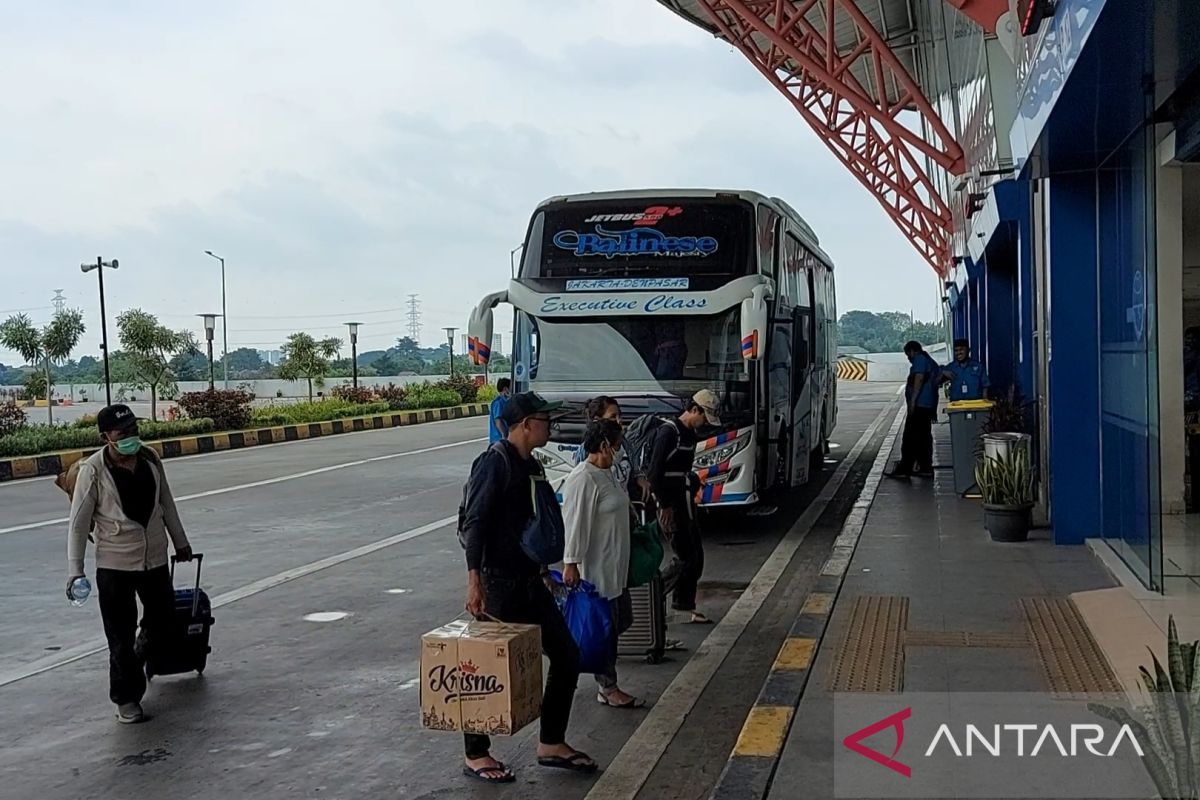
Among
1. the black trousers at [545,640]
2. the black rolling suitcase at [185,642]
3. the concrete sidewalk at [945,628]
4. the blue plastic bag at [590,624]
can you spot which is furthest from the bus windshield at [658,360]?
the black trousers at [545,640]

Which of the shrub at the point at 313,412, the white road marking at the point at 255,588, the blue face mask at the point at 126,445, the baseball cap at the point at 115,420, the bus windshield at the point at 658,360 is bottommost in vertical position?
the white road marking at the point at 255,588

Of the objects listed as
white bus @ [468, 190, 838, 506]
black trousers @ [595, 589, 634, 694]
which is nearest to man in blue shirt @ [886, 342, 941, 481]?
white bus @ [468, 190, 838, 506]

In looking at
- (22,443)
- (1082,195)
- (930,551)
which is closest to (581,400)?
(930,551)

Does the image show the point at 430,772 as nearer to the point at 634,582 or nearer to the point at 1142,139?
the point at 634,582

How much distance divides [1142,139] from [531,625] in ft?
19.4

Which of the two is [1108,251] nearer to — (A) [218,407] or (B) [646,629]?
(B) [646,629]

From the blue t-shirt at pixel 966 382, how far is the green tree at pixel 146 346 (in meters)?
24.8

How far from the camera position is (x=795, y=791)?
16.3 feet

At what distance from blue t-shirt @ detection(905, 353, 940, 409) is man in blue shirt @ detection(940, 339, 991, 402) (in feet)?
0.58

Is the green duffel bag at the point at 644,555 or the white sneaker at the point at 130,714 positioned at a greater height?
the green duffel bag at the point at 644,555

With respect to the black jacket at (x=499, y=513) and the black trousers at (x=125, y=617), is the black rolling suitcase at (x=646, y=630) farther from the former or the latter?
the black trousers at (x=125, y=617)

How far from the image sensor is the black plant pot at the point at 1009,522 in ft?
34.9

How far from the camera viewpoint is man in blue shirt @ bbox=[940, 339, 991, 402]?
15820 mm

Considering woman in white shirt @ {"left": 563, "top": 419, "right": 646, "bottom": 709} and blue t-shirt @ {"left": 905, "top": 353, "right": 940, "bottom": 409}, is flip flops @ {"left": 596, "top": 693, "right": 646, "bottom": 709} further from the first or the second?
blue t-shirt @ {"left": 905, "top": 353, "right": 940, "bottom": 409}
